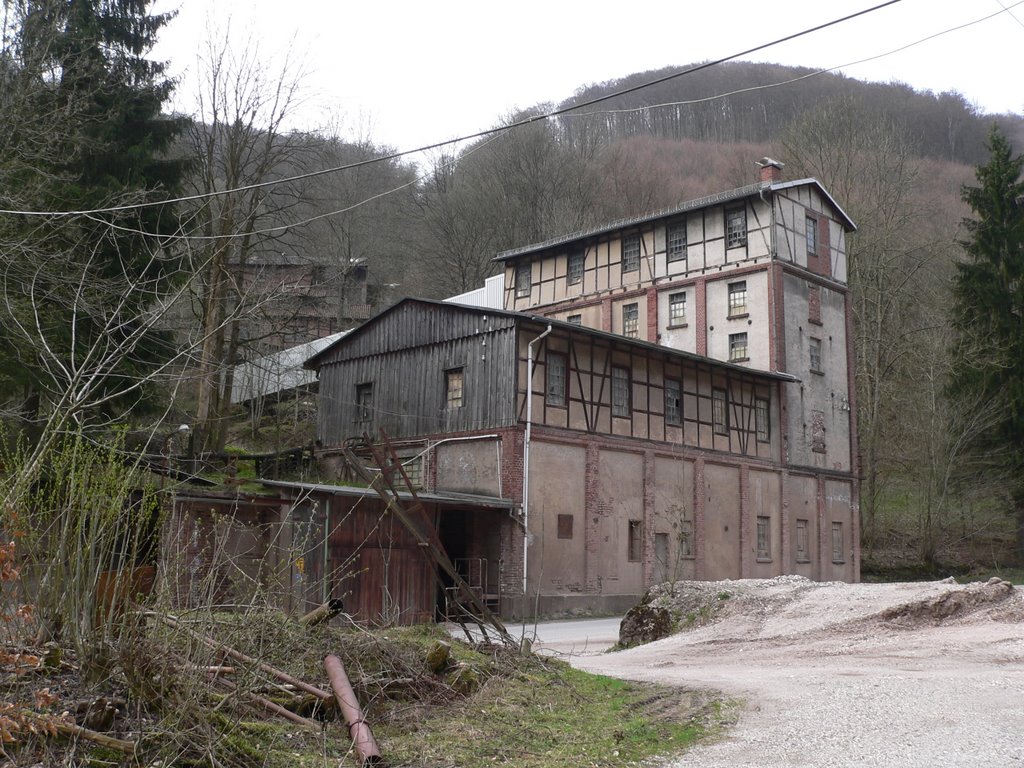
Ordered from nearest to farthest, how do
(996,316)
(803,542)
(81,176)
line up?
(81,176)
(803,542)
(996,316)

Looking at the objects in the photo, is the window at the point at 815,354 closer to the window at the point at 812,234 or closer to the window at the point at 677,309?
the window at the point at 812,234

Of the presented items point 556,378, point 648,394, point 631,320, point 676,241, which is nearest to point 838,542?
point 631,320

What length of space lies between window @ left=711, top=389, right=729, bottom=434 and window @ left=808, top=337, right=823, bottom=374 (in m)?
5.97

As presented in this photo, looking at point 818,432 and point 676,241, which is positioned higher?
point 676,241

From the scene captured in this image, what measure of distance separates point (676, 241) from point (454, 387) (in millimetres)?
13315

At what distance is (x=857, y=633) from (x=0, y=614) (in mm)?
12531

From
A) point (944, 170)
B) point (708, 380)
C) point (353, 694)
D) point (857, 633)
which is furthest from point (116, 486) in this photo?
point (944, 170)

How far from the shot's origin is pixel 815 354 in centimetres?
3619

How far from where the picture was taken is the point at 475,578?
24.6m

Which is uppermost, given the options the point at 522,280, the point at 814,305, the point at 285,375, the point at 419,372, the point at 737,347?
the point at 522,280

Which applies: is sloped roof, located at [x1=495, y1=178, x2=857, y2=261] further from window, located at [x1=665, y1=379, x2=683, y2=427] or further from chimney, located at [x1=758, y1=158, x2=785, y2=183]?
window, located at [x1=665, y1=379, x2=683, y2=427]

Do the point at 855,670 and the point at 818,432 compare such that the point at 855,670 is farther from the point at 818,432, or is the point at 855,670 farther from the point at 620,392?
the point at 818,432

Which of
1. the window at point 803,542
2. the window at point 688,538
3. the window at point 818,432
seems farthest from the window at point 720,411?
the window at point 803,542

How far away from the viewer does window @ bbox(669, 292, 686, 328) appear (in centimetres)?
3609
